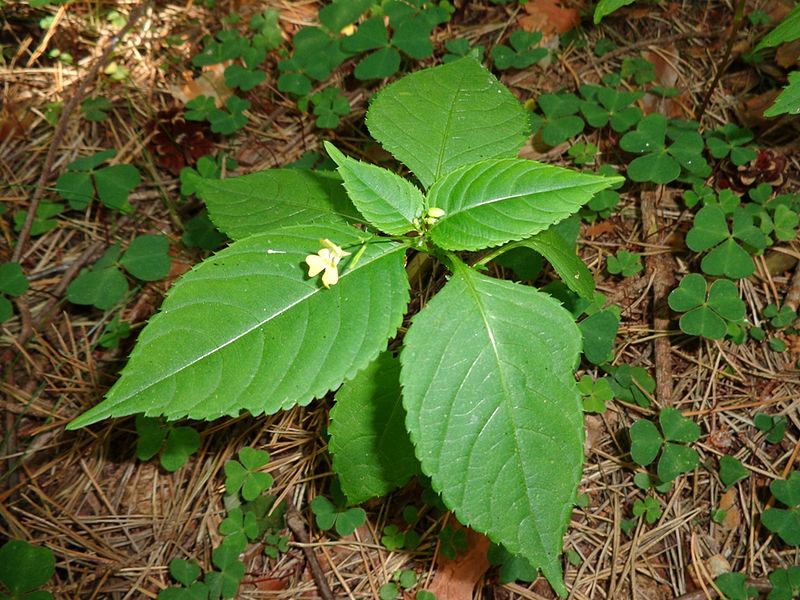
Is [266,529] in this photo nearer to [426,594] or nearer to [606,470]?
[426,594]

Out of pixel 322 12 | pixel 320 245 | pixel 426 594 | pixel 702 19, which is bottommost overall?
pixel 426 594

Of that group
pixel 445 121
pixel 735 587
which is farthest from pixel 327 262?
pixel 735 587

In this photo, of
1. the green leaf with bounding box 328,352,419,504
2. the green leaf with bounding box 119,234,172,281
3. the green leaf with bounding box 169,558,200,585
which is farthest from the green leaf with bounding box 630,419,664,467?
the green leaf with bounding box 119,234,172,281

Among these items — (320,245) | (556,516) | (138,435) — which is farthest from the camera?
(138,435)

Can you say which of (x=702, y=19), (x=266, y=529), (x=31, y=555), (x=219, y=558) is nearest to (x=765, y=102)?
(x=702, y=19)

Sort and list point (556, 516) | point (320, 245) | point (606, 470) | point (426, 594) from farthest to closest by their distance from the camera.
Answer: point (606, 470) < point (426, 594) < point (320, 245) < point (556, 516)

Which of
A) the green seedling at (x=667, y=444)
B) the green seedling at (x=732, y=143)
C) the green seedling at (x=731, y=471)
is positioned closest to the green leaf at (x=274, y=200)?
the green seedling at (x=667, y=444)
